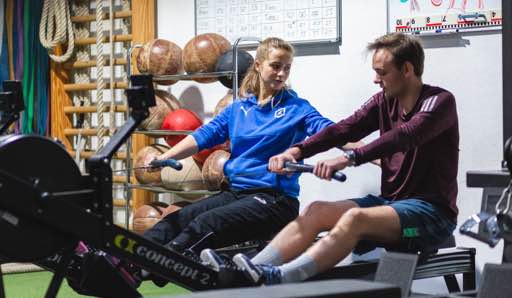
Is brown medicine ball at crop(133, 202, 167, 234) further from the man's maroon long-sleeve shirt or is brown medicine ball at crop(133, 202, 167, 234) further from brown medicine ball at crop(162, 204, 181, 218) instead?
the man's maroon long-sleeve shirt

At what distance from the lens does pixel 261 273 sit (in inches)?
127

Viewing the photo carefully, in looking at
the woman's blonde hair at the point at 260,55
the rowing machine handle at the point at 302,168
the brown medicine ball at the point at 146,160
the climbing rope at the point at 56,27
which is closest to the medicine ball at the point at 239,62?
the brown medicine ball at the point at 146,160

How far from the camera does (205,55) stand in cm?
574

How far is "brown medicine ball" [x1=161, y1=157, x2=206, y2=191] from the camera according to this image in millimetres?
5812

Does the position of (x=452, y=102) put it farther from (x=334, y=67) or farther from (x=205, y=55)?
(x=205, y=55)

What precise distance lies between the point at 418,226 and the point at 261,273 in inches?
26.4

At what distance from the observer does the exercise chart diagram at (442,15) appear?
15.7ft

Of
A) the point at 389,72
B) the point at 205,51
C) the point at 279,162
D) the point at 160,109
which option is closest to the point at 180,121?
the point at 160,109

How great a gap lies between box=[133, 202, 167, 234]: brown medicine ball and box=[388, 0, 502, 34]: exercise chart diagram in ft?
6.45

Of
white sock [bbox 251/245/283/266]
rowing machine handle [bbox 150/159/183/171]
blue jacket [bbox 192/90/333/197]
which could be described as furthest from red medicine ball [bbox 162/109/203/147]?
white sock [bbox 251/245/283/266]

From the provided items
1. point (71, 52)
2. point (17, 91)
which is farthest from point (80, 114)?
point (17, 91)

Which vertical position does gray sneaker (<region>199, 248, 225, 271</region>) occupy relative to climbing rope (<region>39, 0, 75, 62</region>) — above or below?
below

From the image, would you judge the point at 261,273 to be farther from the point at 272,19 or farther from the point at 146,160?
the point at 272,19

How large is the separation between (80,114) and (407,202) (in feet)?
14.3
